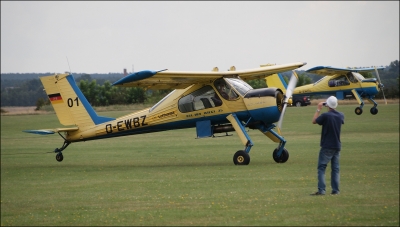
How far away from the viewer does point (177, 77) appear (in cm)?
1719

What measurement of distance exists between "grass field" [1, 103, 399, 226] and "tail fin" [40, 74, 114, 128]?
134 centimetres

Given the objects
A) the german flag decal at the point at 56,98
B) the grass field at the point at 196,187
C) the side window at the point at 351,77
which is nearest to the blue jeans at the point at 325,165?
the grass field at the point at 196,187

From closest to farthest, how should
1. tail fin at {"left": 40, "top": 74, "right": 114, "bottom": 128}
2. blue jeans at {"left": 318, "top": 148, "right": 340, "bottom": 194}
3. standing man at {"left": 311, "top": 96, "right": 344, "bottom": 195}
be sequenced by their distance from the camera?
standing man at {"left": 311, "top": 96, "right": 344, "bottom": 195} < blue jeans at {"left": 318, "top": 148, "right": 340, "bottom": 194} < tail fin at {"left": 40, "top": 74, "right": 114, "bottom": 128}

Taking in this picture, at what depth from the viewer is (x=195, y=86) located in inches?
746

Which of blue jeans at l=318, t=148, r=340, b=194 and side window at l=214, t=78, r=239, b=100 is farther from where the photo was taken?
side window at l=214, t=78, r=239, b=100

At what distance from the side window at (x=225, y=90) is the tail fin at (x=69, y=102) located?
3.92m

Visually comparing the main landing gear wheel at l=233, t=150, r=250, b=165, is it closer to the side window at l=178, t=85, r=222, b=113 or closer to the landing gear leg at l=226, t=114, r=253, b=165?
the landing gear leg at l=226, t=114, r=253, b=165

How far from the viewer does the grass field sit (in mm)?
11258

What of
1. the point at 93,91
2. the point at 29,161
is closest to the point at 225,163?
the point at 29,161

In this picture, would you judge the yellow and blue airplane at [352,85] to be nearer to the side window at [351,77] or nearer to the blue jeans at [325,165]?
the side window at [351,77]

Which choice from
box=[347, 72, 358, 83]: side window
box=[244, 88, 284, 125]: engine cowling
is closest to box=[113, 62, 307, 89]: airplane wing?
box=[244, 88, 284, 125]: engine cowling

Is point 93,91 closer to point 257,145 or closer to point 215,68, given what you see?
point 257,145

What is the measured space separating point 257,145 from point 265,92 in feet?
23.6

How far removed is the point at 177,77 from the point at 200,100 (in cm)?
192
